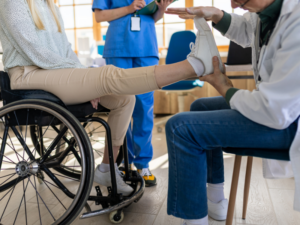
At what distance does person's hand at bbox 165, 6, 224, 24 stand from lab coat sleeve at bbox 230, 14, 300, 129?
370mm

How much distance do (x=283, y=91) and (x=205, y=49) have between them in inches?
13.4

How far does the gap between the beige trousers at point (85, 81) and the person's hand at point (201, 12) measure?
25 centimetres

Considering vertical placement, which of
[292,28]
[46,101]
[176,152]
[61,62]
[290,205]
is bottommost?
[290,205]

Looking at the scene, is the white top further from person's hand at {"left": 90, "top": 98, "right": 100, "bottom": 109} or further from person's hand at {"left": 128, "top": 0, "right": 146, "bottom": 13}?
person's hand at {"left": 128, "top": 0, "right": 146, "bottom": 13}

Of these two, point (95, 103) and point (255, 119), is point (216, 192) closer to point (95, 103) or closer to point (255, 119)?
point (255, 119)

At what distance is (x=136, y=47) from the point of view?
1503 mm

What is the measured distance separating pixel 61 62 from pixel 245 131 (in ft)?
2.35

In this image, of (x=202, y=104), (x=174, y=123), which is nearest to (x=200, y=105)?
(x=202, y=104)

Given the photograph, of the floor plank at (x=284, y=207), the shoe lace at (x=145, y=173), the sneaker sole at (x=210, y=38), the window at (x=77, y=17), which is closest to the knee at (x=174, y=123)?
the sneaker sole at (x=210, y=38)

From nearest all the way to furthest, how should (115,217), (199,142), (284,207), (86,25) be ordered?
(199,142), (115,217), (284,207), (86,25)

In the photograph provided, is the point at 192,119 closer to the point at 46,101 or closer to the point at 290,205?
the point at 46,101

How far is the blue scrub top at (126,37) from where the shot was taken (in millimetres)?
1503

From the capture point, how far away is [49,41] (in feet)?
3.81

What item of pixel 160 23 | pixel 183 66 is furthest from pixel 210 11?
pixel 160 23
